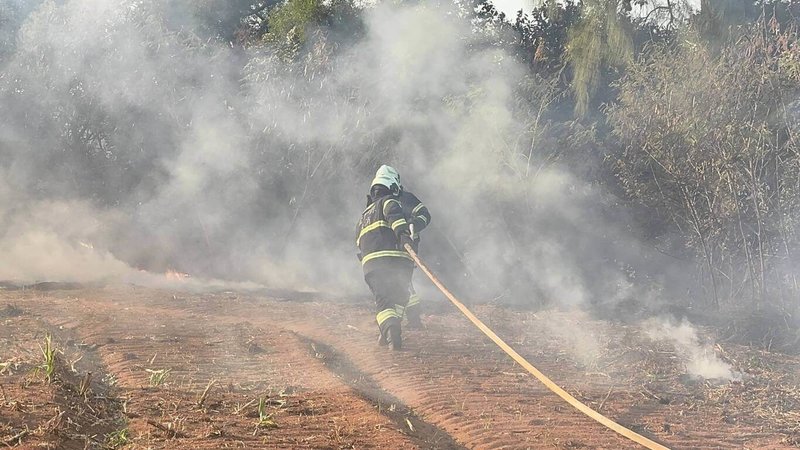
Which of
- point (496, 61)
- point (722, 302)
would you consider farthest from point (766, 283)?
point (496, 61)

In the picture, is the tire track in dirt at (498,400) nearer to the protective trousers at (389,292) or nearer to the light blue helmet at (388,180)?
the protective trousers at (389,292)

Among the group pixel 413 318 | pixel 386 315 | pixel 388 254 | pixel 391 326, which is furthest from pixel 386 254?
pixel 413 318

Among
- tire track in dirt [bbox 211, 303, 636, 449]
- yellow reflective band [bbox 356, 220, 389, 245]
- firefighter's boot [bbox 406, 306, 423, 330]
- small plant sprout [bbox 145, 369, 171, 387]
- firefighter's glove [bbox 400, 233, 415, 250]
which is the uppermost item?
yellow reflective band [bbox 356, 220, 389, 245]

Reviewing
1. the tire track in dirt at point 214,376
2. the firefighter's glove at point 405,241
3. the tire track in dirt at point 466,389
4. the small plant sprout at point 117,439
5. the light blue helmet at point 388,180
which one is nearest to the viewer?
the small plant sprout at point 117,439

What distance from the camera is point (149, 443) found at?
3.40 m

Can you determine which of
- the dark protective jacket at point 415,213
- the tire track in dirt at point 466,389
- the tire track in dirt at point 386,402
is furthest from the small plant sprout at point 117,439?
the dark protective jacket at point 415,213

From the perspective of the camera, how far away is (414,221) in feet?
24.6

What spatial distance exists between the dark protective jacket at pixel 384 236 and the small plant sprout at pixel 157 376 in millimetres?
2604

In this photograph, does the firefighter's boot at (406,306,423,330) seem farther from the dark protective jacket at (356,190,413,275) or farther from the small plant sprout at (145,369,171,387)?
the small plant sprout at (145,369,171,387)

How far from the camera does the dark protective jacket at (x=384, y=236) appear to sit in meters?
7.25

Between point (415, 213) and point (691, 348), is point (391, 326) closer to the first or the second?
point (415, 213)

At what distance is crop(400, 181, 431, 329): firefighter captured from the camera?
24.5ft

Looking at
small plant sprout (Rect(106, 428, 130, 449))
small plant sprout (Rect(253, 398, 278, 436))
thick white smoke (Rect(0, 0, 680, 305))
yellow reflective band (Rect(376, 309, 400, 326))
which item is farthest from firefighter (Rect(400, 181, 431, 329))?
small plant sprout (Rect(106, 428, 130, 449))

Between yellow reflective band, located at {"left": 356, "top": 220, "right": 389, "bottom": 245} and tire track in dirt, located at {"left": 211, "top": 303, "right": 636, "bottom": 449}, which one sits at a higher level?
yellow reflective band, located at {"left": 356, "top": 220, "right": 389, "bottom": 245}
